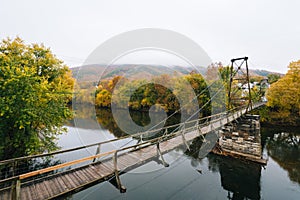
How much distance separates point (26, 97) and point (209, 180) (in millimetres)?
8421

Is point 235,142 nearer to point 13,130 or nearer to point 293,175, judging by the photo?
point 293,175

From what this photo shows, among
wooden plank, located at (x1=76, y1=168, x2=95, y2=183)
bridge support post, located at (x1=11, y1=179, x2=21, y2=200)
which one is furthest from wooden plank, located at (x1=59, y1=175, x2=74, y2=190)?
bridge support post, located at (x1=11, y1=179, x2=21, y2=200)

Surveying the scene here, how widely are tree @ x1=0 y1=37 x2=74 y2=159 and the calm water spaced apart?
2930mm

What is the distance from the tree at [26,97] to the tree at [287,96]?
19.5 metres

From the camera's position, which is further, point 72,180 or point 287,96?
point 287,96

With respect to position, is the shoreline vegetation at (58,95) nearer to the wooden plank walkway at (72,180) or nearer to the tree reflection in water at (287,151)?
the wooden plank walkway at (72,180)

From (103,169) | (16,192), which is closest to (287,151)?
(103,169)

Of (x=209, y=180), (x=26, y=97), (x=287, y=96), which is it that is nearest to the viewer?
(x=26, y=97)

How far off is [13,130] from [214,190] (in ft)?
28.1

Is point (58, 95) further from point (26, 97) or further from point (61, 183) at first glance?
point (61, 183)

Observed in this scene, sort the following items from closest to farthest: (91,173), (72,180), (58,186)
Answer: (58,186)
(72,180)
(91,173)

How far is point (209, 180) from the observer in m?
7.44

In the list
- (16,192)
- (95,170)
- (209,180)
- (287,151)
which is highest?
(16,192)

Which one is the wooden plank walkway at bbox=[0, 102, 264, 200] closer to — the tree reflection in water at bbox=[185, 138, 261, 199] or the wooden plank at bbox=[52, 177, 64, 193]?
the wooden plank at bbox=[52, 177, 64, 193]
